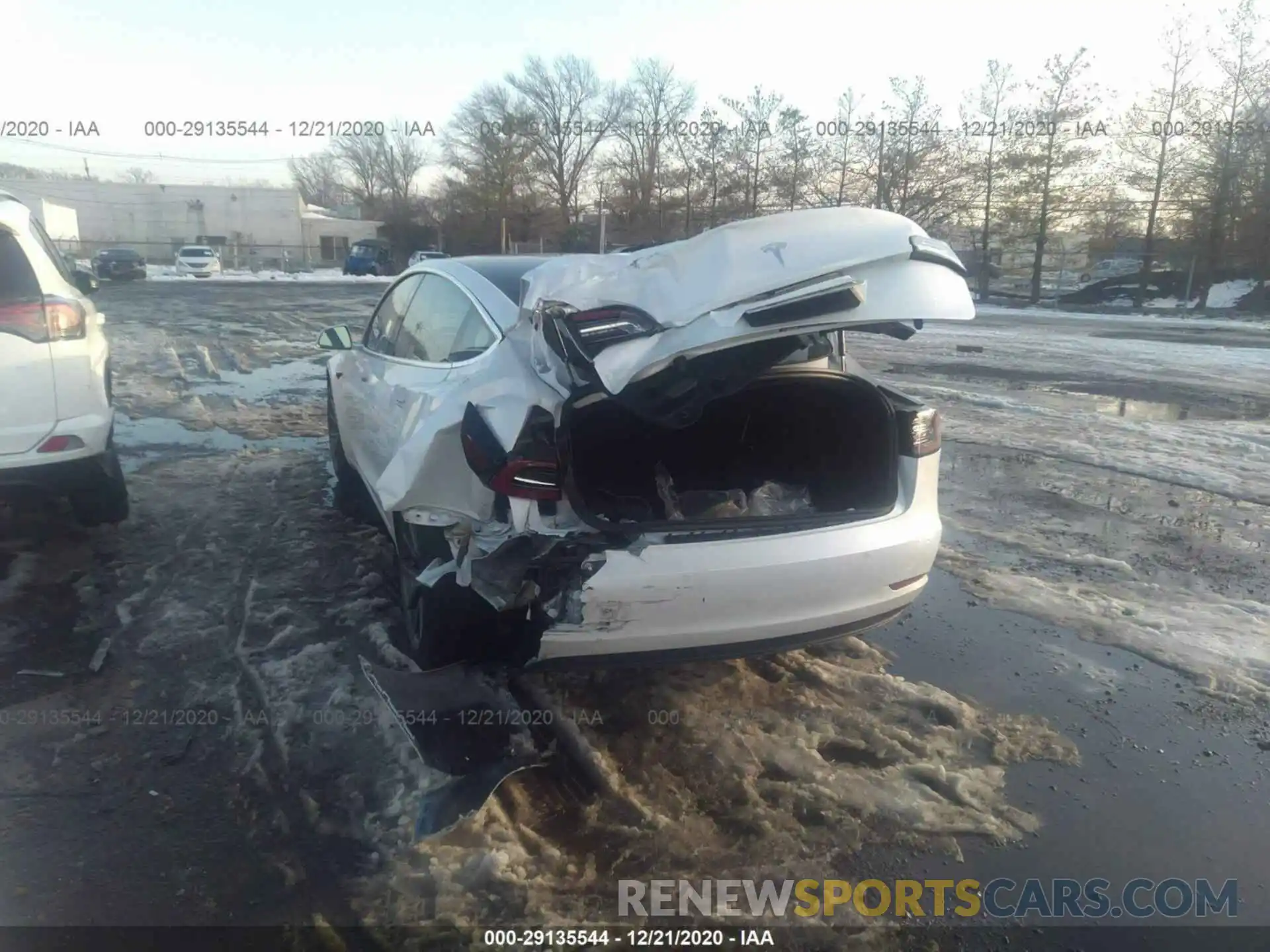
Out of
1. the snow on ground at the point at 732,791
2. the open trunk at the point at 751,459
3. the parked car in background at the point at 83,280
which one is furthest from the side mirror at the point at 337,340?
the snow on ground at the point at 732,791

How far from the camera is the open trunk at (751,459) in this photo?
3363 mm

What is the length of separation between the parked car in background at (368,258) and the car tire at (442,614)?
39863 millimetres

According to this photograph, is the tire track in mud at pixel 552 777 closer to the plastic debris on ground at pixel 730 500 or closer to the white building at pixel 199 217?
the plastic debris on ground at pixel 730 500

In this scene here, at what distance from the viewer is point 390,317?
5.16 m

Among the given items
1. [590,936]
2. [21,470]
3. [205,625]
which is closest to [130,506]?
[21,470]

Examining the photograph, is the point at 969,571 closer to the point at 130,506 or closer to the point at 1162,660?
the point at 1162,660

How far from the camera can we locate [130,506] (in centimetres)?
583

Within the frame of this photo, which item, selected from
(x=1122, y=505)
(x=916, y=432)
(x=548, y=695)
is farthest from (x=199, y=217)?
(x=916, y=432)

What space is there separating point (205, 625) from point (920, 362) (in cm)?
1259

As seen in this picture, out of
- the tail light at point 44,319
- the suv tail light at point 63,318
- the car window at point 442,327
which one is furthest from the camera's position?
the suv tail light at point 63,318

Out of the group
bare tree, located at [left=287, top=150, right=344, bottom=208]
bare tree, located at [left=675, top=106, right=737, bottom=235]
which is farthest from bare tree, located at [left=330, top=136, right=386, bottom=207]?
bare tree, located at [left=675, top=106, right=737, bottom=235]

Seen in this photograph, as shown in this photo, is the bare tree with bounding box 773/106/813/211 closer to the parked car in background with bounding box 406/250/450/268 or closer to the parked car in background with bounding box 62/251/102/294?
the parked car in background with bounding box 406/250/450/268

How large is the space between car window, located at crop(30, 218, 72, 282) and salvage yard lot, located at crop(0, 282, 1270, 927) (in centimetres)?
151

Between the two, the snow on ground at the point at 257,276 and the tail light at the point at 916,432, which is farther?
the snow on ground at the point at 257,276
